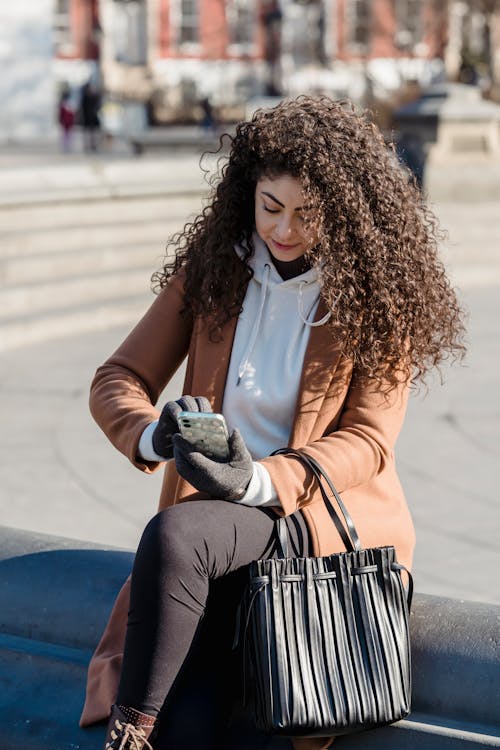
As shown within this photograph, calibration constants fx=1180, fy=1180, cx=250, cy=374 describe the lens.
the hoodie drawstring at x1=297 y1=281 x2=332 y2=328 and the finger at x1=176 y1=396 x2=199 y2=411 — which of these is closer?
the finger at x1=176 y1=396 x2=199 y2=411

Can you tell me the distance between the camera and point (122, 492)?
5.39 meters

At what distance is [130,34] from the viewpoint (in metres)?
41.9

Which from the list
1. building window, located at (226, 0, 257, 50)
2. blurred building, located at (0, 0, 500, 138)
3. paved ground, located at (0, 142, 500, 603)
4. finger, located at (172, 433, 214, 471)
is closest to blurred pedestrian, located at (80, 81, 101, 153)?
blurred building, located at (0, 0, 500, 138)

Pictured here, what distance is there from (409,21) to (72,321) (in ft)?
131

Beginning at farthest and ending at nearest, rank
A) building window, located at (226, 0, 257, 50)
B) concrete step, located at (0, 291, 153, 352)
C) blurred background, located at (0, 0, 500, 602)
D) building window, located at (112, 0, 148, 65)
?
1. building window, located at (226, 0, 257, 50)
2. building window, located at (112, 0, 148, 65)
3. concrete step, located at (0, 291, 153, 352)
4. blurred background, located at (0, 0, 500, 602)

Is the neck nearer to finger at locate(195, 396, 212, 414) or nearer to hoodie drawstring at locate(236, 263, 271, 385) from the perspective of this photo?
hoodie drawstring at locate(236, 263, 271, 385)

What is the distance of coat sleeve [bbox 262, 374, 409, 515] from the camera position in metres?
2.65

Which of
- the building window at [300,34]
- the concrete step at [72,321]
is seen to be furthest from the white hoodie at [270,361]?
the building window at [300,34]

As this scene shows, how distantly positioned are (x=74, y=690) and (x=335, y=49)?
43.6m

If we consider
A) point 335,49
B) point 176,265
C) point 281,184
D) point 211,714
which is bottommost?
point 211,714

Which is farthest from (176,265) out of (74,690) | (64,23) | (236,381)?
(64,23)

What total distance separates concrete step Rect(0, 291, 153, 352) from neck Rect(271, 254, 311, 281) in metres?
5.64

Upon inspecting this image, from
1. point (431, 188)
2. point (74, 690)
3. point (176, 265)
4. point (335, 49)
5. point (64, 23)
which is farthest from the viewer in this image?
point (335, 49)

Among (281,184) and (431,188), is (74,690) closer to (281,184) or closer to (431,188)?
(281,184)
